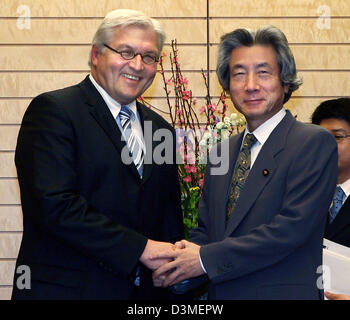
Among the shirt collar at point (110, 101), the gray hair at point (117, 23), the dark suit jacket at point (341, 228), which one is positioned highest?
the gray hair at point (117, 23)

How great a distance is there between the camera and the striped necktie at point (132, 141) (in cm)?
252

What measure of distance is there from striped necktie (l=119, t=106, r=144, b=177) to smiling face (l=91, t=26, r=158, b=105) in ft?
0.20

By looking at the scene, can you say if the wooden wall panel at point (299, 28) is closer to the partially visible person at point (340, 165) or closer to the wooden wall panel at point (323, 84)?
the wooden wall panel at point (323, 84)

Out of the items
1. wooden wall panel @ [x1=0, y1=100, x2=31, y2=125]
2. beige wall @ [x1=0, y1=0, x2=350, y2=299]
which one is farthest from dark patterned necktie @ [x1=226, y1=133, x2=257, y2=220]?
wooden wall panel @ [x1=0, y1=100, x2=31, y2=125]

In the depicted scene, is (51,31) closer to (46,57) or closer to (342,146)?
(46,57)

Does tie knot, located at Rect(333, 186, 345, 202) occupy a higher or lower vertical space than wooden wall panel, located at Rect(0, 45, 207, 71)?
lower

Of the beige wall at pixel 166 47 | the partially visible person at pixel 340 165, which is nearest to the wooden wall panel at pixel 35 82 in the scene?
the beige wall at pixel 166 47

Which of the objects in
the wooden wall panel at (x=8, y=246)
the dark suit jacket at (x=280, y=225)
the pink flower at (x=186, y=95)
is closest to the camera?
the dark suit jacket at (x=280, y=225)

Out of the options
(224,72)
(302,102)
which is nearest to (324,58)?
(302,102)

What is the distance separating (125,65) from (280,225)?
952 millimetres

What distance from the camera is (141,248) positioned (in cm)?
233

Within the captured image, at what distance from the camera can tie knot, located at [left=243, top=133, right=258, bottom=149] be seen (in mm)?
2498

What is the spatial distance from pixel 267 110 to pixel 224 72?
0.33m

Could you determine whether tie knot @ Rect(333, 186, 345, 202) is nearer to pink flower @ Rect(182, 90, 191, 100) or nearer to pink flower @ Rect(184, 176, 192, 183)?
pink flower @ Rect(184, 176, 192, 183)
